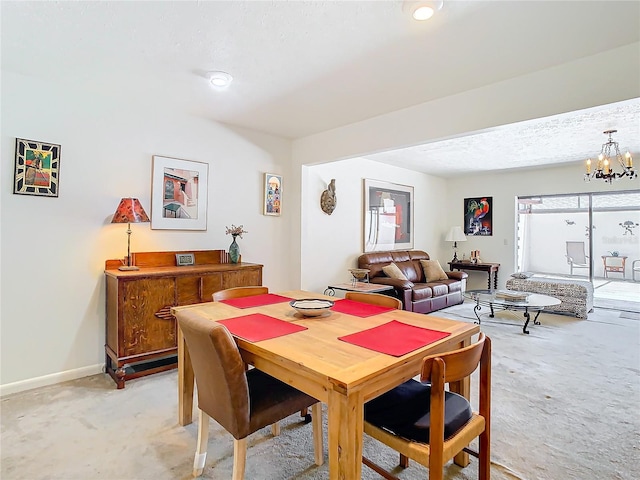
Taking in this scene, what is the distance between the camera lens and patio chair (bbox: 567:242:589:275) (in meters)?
6.46

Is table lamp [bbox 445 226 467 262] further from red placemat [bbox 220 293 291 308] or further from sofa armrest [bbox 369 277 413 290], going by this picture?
red placemat [bbox 220 293 291 308]

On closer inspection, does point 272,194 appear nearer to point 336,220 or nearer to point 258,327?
point 336,220

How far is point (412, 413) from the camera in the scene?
144 cm

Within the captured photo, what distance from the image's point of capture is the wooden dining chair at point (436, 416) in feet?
4.00

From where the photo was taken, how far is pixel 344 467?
1199 millimetres

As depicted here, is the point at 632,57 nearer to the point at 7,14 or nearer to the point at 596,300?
the point at 7,14

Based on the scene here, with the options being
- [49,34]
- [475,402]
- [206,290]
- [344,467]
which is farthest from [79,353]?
[475,402]

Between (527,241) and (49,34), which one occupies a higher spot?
(49,34)

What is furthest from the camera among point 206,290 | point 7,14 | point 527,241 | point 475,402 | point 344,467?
point 527,241

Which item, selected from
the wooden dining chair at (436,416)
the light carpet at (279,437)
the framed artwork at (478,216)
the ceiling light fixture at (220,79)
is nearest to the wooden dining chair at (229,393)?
the light carpet at (279,437)

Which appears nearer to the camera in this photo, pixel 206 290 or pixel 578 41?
pixel 578 41

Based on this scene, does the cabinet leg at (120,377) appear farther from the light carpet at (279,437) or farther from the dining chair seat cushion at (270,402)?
the dining chair seat cushion at (270,402)

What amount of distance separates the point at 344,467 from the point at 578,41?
2.66 m

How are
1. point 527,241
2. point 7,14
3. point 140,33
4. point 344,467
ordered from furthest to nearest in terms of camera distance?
point 527,241, point 140,33, point 7,14, point 344,467
